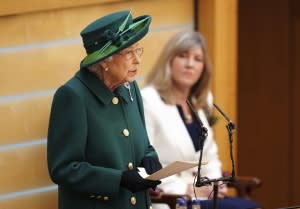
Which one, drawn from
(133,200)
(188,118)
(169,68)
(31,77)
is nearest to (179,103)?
(188,118)

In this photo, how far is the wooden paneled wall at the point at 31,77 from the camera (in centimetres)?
502

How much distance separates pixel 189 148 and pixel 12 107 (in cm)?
125

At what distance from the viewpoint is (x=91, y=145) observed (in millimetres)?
4410

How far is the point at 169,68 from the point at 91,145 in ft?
4.82

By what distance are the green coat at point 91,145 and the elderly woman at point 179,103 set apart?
3.53 ft

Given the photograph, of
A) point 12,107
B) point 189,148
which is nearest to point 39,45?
point 12,107

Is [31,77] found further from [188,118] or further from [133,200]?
[188,118]

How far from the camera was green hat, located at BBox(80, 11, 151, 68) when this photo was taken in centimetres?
436

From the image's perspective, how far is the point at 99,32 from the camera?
440 centimetres
